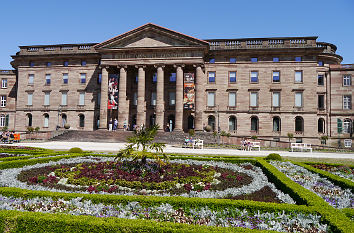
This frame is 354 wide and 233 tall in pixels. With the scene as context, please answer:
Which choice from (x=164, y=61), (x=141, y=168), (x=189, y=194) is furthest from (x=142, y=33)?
Result: (x=189, y=194)

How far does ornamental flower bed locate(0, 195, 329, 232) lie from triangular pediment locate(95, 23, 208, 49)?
111 ft

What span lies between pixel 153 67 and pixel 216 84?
35.6 ft

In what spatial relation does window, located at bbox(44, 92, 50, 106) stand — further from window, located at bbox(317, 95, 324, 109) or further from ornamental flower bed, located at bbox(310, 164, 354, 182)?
window, located at bbox(317, 95, 324, 109)

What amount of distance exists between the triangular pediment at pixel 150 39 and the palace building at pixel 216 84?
0.15 meters

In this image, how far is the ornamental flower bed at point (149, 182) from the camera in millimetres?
7391

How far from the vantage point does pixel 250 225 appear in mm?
4984

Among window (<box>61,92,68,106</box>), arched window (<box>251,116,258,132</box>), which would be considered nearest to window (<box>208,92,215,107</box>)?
arched window (<box>251,116,258,132</box>)

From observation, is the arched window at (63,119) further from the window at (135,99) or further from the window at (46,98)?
the window at (135,99)

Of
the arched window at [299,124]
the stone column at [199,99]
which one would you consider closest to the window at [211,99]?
the stone column at [199,99]

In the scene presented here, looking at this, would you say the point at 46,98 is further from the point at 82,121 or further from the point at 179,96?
the point at 179,96

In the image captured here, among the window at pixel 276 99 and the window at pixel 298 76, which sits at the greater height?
the window at pixel 298 76

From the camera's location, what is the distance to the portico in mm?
36969

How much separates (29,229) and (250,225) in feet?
14.6

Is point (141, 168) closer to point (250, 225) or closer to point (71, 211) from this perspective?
point (71, 211)
